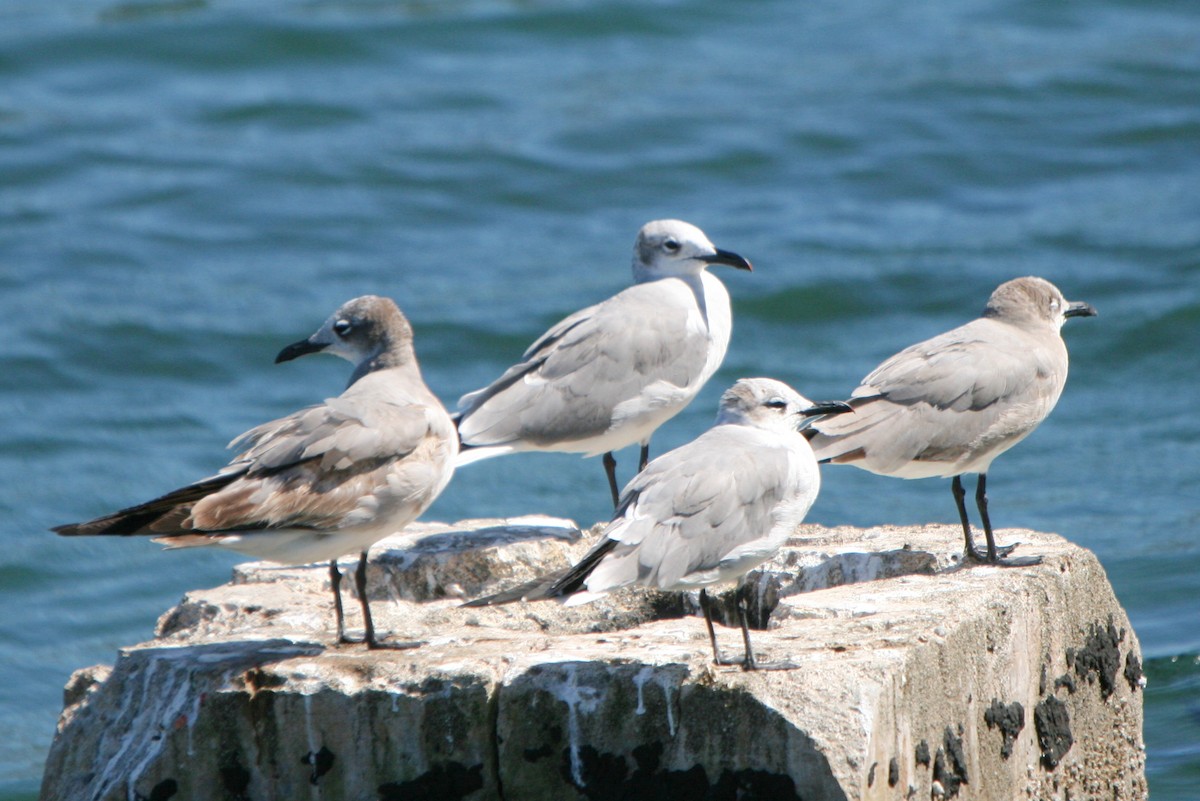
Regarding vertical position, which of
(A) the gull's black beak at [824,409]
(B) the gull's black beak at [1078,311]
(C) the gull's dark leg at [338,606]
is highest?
(B) the gull's black beak at [1078,311]

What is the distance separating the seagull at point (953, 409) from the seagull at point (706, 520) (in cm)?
105

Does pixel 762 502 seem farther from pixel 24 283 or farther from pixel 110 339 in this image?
pixel 24 283

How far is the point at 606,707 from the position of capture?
504 centimetres

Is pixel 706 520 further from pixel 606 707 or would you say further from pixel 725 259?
pixel 725 259

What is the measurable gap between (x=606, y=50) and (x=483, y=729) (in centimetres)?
1746

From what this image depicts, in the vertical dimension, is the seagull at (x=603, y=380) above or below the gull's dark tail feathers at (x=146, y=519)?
above

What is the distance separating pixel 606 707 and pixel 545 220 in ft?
43.1

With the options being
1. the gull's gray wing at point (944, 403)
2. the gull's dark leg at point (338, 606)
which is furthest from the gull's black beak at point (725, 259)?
the gull's dark leg at point (338, 606)

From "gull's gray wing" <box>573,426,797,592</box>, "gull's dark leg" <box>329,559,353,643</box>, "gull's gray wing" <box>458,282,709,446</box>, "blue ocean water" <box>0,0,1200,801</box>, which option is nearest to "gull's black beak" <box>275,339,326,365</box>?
"gull's gray wing" <box>458,282,709,446</box>

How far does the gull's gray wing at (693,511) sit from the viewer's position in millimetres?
5059

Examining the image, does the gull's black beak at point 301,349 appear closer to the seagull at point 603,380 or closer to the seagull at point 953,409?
the seagull at point 603,380

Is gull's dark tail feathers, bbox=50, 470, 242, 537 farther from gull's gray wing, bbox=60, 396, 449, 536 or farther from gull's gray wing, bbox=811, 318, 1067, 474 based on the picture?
gull's gray wing, bbox=811, 318, 1067, 474

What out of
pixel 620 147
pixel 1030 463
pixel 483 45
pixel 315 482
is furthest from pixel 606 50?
pixel 315 482

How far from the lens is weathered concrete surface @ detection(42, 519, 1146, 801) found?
492cm
